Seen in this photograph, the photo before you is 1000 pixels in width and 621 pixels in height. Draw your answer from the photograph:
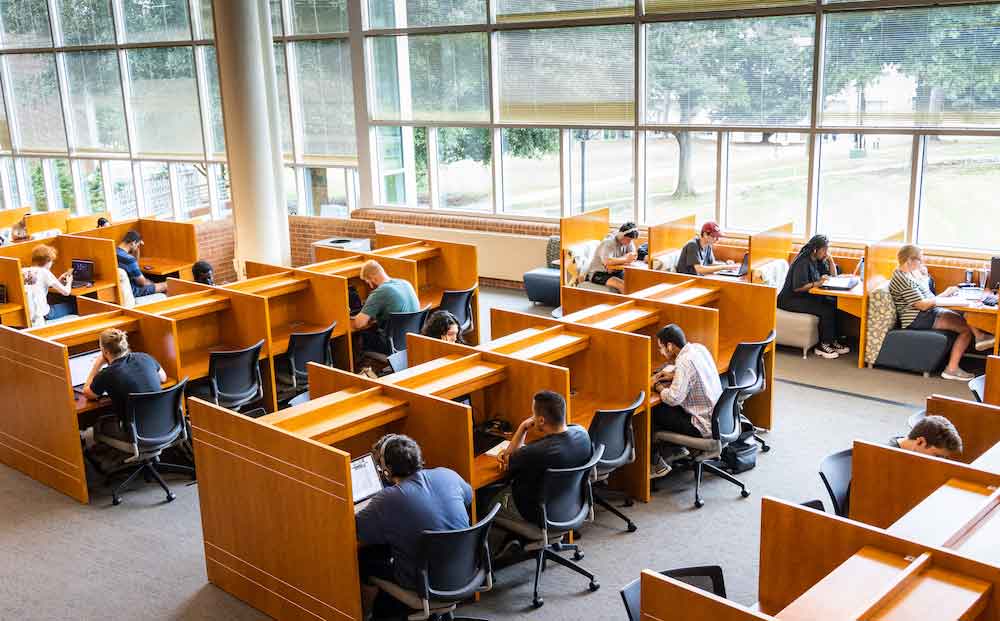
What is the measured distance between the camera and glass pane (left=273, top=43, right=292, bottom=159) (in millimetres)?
13438

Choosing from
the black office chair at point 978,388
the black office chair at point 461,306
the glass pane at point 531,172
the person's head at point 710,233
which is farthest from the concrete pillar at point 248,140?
the black office chair at point 978,388

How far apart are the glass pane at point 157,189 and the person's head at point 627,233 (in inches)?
342

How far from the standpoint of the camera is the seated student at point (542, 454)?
4730mm

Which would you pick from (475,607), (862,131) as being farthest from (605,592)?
(862,131)

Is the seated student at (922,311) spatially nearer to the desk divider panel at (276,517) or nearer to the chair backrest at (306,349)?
the chair backrest at (306,349)

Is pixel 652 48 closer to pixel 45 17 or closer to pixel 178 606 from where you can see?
pixel 178 606

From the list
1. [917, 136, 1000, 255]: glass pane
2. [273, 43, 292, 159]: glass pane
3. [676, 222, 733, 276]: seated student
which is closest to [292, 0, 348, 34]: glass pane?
[273, 43, 292, 159]: glass pane

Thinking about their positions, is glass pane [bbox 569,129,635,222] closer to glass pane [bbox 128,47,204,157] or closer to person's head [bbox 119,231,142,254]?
person's head [bbox 119,231,142,254]

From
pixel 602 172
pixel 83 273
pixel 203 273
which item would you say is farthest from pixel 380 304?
pixel 602 172

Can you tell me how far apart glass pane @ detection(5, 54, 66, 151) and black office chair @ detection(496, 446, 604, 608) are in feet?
45.6

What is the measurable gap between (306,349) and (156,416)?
1445 mm

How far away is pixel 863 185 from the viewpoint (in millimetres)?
9539

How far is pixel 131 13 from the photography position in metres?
14.5

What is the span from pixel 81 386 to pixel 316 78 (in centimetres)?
794
